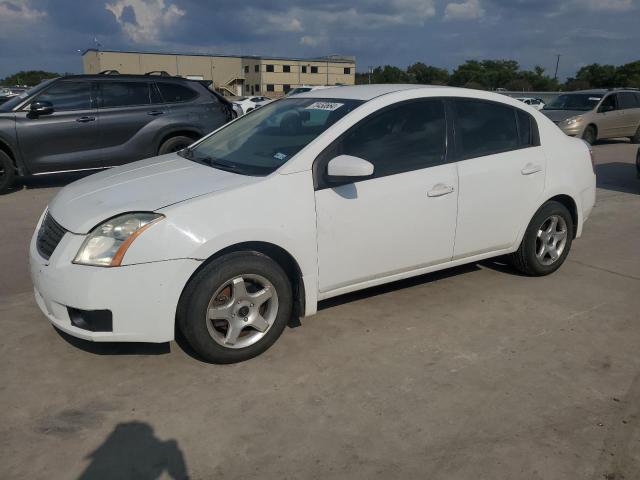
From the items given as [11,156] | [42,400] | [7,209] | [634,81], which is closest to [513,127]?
[42,400]

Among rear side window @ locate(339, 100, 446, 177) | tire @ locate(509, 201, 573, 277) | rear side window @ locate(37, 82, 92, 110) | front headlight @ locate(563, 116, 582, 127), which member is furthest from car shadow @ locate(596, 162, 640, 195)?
rear side window @ locate(37, 82, 92, 110)

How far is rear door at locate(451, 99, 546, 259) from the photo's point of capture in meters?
4.25

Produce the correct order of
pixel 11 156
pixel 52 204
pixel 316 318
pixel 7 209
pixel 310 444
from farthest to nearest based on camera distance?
pixel 11 156 < pixel 7 209 < pixel 316 318 < pixel 52 204 < pixel 310 444

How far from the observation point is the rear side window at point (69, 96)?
27.9ft

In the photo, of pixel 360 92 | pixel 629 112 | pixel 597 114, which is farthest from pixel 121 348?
pixel 629 112

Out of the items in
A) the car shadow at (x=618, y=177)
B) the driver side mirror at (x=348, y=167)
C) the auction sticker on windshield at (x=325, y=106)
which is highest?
the auction sticker on windshield at (x=325, y=106)

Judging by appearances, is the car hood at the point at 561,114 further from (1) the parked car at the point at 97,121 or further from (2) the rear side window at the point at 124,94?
(2) the rear side window at the point at 124,94

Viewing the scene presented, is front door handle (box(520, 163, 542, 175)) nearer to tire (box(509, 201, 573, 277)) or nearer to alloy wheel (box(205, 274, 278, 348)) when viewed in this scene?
tire (box(509, 201, 573, 277))

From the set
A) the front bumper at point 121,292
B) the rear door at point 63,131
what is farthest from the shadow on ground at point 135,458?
the rear door at point 63,131

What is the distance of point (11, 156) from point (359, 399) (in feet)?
24.4

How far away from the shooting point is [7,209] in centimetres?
749

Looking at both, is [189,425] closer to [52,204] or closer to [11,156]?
[52,204]

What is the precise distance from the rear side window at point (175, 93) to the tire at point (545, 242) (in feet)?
20.5

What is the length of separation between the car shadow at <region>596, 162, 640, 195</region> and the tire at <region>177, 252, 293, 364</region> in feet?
26.2
